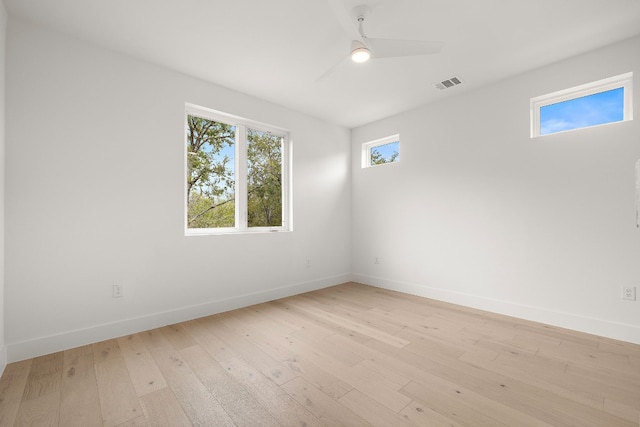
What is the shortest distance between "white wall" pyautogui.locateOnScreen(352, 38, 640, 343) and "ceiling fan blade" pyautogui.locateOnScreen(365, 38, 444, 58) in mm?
1645

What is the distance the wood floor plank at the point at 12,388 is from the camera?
1.58 m

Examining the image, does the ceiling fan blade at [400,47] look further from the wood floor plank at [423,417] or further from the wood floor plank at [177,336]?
the wood floor plank at [177,336]

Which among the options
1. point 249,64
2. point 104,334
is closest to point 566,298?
point 249,64

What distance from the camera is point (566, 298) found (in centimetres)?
280

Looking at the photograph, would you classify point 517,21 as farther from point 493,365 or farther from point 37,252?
point 37,252

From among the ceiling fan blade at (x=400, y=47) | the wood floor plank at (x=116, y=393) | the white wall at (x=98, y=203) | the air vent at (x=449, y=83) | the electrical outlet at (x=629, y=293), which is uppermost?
the air vent at (x=449, y=83)

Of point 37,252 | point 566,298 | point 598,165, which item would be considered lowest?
point 566,298

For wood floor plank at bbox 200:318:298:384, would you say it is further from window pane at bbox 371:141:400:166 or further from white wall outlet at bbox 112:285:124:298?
window pane at bbox 371:141:400:166

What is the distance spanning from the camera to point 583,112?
2799 mm

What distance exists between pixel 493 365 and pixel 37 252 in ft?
11.9

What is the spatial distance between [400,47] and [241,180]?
2.33 metres

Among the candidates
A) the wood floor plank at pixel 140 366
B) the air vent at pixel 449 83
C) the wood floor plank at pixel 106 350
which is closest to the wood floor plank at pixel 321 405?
the wood floor plank at pixel 140 366

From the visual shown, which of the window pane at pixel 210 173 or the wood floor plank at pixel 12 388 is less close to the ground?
the window pane at pixel 210 173

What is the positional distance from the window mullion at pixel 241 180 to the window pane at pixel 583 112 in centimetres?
338
